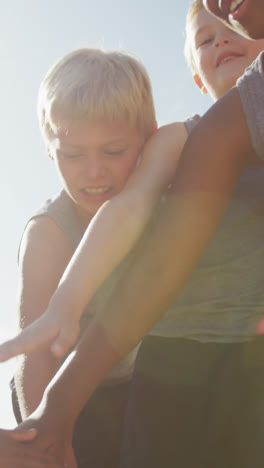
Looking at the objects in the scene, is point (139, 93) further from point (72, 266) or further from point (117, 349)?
point (117, 349)

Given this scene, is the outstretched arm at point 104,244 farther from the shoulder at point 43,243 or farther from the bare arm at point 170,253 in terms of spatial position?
the shoulder at point 43,243

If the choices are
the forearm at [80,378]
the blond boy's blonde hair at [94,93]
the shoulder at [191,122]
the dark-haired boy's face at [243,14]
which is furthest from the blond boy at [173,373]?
the blond boy's blonde hair at [94,93]

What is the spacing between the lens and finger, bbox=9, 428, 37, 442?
1107 millimetres

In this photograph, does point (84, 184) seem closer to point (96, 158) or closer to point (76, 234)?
point (96, 158)

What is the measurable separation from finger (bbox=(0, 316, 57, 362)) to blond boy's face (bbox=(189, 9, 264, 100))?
1.57 metres

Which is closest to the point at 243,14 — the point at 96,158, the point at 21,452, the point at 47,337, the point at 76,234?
the point at 96,158

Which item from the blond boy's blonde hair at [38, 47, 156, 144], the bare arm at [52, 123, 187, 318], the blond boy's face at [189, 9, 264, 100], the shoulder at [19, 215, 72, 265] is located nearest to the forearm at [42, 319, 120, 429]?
the bare arm at [52, 123, 187, 318]

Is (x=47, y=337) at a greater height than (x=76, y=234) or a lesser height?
greater

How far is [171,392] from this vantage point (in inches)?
55.3

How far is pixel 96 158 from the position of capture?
206cm

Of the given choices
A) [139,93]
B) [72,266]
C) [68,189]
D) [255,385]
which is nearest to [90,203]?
[68,189]

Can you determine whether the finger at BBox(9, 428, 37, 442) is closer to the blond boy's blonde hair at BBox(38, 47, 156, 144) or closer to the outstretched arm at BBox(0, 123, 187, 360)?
the outstretched arm at BBox(0, 123, 187, 360)

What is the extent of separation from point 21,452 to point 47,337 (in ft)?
0.90

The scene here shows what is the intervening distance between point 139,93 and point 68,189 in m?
0.63
